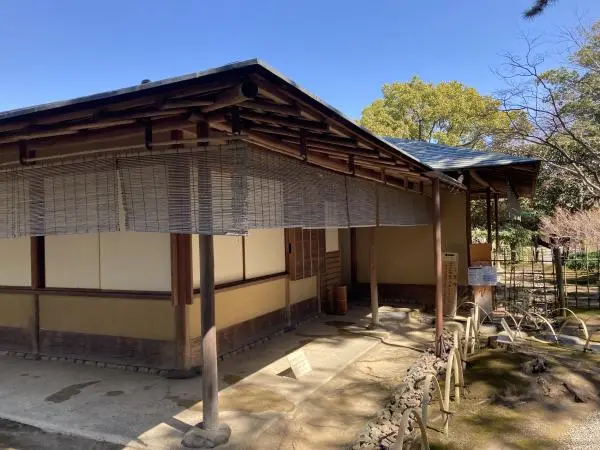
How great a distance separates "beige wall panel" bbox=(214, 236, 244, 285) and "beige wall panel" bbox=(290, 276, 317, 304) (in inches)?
72.0

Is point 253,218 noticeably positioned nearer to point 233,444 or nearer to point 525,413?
point 233,444

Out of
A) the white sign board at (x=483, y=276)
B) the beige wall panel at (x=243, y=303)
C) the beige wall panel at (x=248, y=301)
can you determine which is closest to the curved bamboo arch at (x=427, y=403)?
the beige wall panel at (x=243, y=303)

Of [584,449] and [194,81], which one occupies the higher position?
[194,81]

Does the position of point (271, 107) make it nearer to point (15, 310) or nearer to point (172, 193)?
point (172, 193)

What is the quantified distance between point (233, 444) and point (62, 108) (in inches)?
122

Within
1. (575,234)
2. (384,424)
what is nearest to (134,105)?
(384,424)

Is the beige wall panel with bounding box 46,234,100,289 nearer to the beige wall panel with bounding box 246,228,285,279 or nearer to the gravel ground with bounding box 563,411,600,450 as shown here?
the beige wall panel with bounding box 246,228,285,279

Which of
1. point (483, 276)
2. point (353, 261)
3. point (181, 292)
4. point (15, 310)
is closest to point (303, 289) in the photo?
point (353, 261)

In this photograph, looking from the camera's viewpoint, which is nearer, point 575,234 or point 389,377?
point 389,377

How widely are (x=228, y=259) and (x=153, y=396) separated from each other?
239cm

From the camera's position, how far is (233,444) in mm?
4062

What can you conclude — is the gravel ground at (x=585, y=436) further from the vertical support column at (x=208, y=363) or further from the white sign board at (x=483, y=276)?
the white sign board at (x=483, y=276)

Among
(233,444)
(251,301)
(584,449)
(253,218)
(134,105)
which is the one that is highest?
(134,105)

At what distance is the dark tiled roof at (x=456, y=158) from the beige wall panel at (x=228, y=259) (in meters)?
3.14
